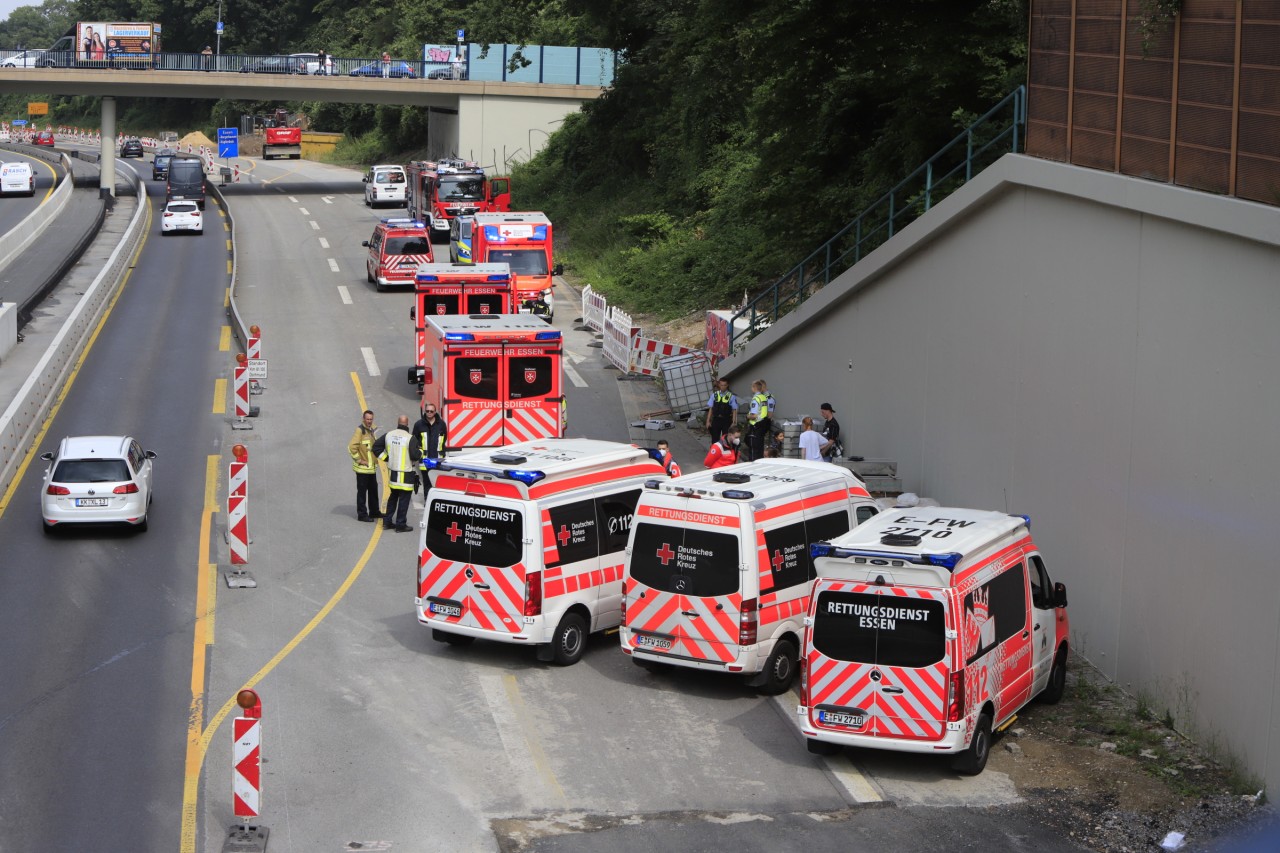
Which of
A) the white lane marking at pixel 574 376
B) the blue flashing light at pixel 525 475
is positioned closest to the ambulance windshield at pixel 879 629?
the blue flashing light at pixel 525 475

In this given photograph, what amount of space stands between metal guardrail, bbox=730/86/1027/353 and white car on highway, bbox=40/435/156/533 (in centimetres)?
1268

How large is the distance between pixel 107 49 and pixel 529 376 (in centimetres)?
6285

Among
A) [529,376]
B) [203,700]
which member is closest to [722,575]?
[203,700]

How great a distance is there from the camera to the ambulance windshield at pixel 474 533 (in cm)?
1692

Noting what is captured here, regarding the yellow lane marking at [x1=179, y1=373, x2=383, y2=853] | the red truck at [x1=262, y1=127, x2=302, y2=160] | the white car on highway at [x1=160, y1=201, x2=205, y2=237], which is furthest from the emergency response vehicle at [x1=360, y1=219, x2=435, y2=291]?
the red truck at [x1=262, y1=127, x2=302, y2=160]

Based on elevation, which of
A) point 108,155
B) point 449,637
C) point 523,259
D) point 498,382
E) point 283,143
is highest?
point 283,143

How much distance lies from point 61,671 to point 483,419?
11.1m

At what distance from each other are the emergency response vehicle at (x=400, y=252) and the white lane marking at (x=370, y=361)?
30.7ft

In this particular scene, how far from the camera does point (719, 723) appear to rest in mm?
15742

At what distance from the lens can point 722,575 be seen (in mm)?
15852

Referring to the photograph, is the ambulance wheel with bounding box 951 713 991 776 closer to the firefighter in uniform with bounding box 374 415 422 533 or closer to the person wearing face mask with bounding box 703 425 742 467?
the person wearing face mask with bounding box 703 425 742 467

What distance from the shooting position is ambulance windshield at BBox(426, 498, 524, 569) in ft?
55.5

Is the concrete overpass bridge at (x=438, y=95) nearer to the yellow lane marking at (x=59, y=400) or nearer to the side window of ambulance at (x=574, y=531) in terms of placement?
the yellow lane marking at (x=59, y=400)

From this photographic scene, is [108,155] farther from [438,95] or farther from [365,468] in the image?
[365,468]
